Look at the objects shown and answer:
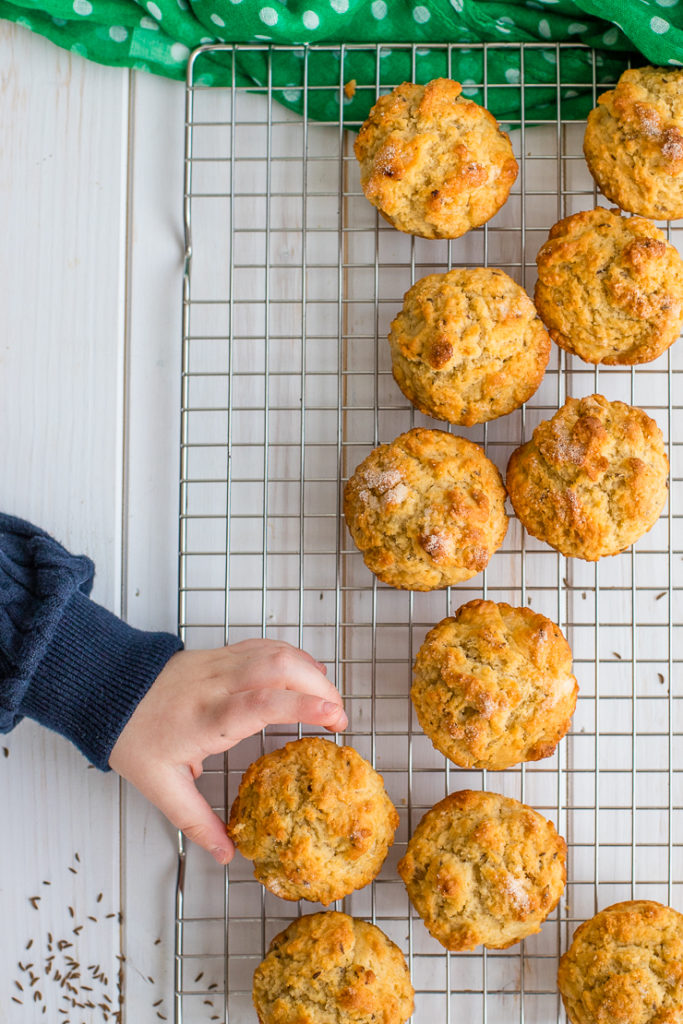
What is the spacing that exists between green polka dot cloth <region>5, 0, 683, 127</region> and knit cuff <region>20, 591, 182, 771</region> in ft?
3.77

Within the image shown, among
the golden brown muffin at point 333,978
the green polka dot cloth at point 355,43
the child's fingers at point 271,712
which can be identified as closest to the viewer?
the golden brown muffin at point 333,978

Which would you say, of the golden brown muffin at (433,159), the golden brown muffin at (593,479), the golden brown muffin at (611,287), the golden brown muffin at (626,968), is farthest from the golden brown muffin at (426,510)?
the golden brown muffin at (626,968)

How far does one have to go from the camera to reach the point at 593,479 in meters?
1.55

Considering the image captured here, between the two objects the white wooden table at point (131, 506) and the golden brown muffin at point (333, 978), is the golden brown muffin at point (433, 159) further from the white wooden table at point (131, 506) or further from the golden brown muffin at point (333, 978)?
the golden brown muffin at point (333, 978)

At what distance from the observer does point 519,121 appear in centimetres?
179

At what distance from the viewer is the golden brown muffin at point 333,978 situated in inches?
59.3

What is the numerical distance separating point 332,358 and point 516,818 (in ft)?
3.20

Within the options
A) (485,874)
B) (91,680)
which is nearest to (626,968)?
(485,874)

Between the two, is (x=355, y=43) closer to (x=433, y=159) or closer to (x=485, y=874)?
(x=433, y=159)

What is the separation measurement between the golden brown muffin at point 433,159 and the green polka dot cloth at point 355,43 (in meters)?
0.16

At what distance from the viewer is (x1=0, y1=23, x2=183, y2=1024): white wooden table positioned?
5.97ft

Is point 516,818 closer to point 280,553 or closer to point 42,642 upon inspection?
point 280,553

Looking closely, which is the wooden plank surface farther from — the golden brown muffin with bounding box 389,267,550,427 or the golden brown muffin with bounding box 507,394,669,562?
the golden brown muffin with bounding box 507,394,669,562

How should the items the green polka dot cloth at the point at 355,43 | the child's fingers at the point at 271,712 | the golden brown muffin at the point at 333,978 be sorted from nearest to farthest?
the golden brown muffin at the point at 333,978
the child's fingers at the point at 271,712
the green polka dot cloth at the point at 355,43
